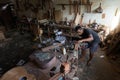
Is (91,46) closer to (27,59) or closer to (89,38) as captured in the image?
(89,38)

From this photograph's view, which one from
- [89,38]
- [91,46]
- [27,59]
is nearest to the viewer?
[89,38]

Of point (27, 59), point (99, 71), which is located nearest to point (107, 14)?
point (99, 71)

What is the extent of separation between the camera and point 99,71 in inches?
172

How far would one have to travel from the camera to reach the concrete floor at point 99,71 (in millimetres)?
4082

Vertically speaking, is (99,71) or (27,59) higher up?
(27,59)

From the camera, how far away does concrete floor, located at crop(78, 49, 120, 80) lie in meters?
4.08

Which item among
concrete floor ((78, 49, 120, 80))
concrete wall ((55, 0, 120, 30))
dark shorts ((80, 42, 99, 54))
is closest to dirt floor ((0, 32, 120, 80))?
concrete floor ((78, 49, 120, 80))

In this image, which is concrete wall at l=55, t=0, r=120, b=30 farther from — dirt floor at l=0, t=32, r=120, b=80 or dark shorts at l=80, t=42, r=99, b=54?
dark shorts at l=80, t=42, r=99, b=54

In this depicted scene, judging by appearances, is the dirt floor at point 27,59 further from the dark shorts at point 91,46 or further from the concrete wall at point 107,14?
the concrete wall at point 107,14

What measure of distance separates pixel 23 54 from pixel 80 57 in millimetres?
2253

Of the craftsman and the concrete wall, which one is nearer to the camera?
the craftsman

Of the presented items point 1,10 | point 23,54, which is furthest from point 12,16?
point 23,54

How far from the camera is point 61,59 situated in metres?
3.94

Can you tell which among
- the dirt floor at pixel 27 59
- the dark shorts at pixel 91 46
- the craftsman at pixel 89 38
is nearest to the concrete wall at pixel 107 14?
the dirt floor at pixel 27 59
